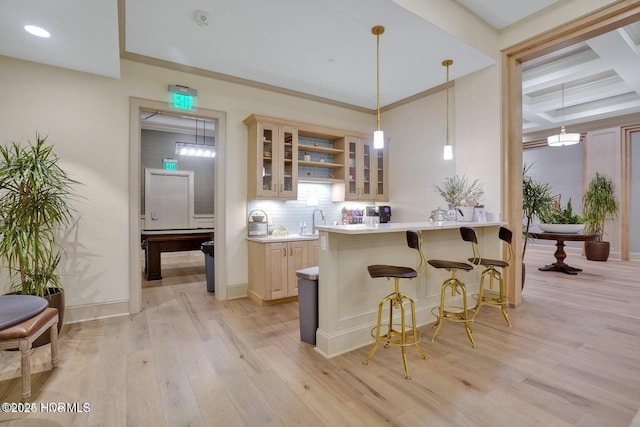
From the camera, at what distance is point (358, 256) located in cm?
284

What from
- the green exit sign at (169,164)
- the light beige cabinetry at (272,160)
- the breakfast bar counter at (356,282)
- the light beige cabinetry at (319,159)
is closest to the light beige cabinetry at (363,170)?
the light beige cabinetry at (319,159)

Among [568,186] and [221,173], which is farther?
[568,186]

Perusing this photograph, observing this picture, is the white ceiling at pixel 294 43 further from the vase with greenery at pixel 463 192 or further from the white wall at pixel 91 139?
the vase with greenery at pixel 463 192

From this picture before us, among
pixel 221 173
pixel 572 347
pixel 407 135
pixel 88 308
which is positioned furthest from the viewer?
pixel 407 135

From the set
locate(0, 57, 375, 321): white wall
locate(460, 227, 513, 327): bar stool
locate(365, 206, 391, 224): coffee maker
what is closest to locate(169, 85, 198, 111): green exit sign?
locate(0, 57, 375, 321): white wall

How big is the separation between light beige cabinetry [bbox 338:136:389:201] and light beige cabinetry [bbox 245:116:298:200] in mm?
1012

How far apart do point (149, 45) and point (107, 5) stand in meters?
1.31

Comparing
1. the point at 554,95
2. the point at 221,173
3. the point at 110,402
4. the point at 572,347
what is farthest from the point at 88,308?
the point at 554,95

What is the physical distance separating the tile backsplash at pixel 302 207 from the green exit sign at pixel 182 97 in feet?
4.99

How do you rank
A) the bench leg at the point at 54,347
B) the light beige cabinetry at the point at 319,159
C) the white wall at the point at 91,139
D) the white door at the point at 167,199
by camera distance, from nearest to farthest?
the bench leg at the point at 54,347 → the white wall at the point at 91,139 → the light beige cabinetry at the point at 319,159 → the white door at the point at 167,199

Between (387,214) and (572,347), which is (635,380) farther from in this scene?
(387,214)

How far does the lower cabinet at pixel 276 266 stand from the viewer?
4.01 metres

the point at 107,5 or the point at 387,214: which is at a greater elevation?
the point at 107,5

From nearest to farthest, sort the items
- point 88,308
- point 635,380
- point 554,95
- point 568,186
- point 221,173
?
point 635,380
point 88,308
point 221,173
point 554,95
point 568,186
